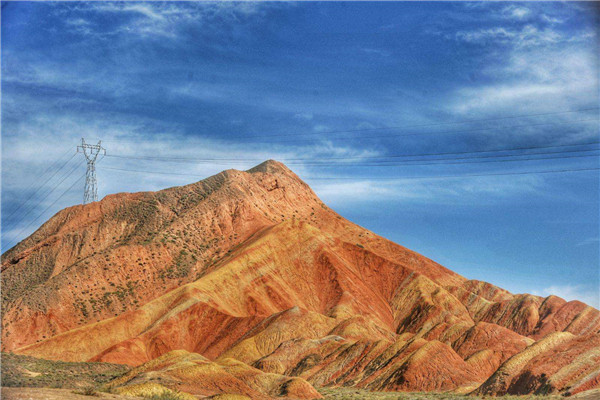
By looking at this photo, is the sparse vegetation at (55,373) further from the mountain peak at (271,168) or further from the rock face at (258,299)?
the mountain peak at (271,168)

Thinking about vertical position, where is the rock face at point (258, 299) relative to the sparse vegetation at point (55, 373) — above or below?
above

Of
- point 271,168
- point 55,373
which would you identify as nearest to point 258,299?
point 55,373

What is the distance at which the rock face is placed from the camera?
86625 mm

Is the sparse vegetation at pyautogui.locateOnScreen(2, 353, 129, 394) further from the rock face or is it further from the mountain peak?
the mountain peak

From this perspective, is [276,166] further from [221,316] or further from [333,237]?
[221,316]

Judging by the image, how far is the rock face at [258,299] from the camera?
284ft

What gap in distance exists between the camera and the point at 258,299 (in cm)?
12275

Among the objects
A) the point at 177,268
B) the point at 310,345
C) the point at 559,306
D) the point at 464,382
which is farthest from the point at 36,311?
the point at 559,306

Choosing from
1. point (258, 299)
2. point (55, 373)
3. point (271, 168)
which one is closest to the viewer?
point (55, 373)

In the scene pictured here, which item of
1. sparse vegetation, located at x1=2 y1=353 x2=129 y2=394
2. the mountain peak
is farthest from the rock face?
sparse vegetation, located at x1=2 y1=353 x2=129 y2=394

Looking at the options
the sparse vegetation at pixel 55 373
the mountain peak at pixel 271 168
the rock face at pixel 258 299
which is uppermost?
the mountain peak at pixel 271 168

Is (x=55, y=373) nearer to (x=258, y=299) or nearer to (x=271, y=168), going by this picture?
(x=258, y=299)

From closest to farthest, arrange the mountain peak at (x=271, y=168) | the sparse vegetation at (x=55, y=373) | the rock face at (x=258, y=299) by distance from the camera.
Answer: the sparse vegetation at (x=55, y=373) < the rock face at (x=258, y=299) < the mountain peak at (x=271, y=168)

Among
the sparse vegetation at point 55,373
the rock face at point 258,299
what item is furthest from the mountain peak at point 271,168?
the sparse vegetation at point 55,373
